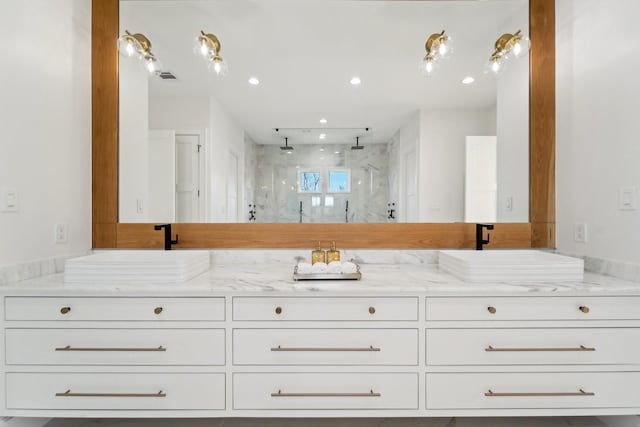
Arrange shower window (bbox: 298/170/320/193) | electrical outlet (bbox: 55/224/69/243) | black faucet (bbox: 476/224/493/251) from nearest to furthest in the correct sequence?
1. electrical outlet (bbox: 55/224/69/243)
2. black faucet (bbox: 476/224/493/251)
3. shower window (bbox: 298/170/320/193)

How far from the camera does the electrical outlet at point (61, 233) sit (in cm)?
160

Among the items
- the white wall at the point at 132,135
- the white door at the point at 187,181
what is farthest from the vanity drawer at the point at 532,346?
the white wall at the point at 132,135

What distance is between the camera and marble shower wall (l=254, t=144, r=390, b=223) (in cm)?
184

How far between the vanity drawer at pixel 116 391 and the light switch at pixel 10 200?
0.67 meters

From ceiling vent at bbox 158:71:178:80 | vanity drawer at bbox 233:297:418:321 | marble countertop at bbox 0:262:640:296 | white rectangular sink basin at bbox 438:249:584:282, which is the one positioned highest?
ceiling vent at bbox 158:71:178:80

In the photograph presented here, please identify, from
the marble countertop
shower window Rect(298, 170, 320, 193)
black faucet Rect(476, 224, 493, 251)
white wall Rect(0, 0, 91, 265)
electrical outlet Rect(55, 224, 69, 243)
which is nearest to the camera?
the marble countertop

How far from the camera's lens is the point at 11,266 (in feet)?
4.46

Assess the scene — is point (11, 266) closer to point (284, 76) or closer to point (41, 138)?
point (41, 138)

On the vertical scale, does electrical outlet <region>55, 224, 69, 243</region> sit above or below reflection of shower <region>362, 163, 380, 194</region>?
below

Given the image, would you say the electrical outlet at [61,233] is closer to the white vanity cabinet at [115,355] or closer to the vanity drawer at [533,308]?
the white vanity cabinet at [115,355]

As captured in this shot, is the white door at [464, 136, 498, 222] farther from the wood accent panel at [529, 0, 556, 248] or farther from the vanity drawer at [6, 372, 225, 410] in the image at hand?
the vanity drawer at [6, 372, 225, 410]

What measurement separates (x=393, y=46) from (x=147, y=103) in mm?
1445

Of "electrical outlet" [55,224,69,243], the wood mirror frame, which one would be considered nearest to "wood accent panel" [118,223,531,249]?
the wood mirror frame

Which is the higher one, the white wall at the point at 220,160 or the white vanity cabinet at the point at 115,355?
the white wall at the point at 220,160
